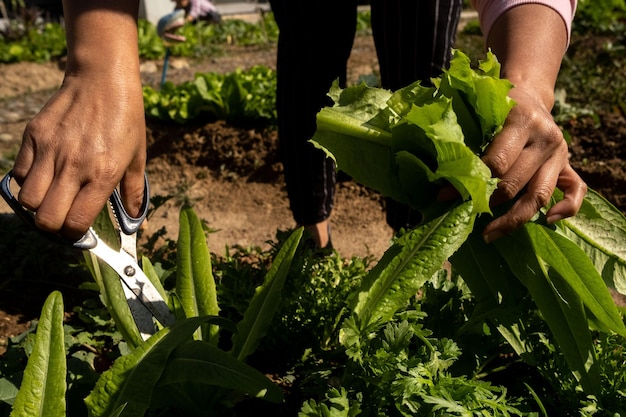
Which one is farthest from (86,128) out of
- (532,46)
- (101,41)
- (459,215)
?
(532,46)

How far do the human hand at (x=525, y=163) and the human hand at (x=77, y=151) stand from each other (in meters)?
0.78

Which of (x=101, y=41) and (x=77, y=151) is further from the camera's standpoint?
(x=101, y=41)

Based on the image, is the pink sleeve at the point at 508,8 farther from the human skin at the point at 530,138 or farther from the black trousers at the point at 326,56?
the black trousers at the point at 326,56

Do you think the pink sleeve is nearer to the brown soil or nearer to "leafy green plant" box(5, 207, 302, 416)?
"leafy green plant" box(5, 207, 302, 416)

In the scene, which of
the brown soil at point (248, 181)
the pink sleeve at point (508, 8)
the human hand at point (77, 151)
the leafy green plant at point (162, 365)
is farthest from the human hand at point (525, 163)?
the brown soil at point (248, 181)

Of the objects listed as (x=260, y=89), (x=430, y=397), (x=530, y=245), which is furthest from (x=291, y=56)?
(x=260, y=89)

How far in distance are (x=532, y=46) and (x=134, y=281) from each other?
44.5 inches

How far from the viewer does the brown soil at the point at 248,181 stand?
3.57 meters

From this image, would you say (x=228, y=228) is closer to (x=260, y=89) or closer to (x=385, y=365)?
(x=260, y=89)

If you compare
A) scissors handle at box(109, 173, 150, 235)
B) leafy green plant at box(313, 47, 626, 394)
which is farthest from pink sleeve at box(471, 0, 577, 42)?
scissors handle at box(109, 173, 150, 235)

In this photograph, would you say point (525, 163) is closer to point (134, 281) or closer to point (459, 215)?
point (459, 215)

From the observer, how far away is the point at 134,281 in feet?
4.90

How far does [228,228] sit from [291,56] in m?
1.42

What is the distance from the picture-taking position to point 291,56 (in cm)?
255
